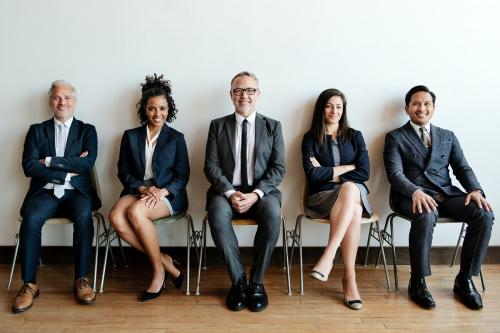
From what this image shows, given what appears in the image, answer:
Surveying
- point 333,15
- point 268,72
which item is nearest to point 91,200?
point 268,72

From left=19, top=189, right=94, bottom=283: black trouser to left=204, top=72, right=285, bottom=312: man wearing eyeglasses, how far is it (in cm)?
88

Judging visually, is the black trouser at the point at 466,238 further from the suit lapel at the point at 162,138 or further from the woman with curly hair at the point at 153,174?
the suit lapel at the point at 162,138

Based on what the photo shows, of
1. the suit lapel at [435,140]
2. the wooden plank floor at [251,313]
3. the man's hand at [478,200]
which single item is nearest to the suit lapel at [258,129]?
the wooden plank floor at [251,313]

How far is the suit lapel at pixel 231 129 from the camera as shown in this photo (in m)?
2.80

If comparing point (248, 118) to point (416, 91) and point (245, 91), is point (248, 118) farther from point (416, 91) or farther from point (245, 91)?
point (416, 91)

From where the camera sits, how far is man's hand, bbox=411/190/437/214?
2.56m

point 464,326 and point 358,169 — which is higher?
point 358,169

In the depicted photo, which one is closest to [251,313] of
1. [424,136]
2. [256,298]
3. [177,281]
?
[256,298]

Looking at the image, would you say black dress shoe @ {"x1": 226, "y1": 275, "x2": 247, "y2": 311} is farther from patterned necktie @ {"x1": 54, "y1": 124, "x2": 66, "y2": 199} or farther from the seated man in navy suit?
patterned necktie @ {"x1": 54, "y1": 124, "x2": 66, "y2": 199}

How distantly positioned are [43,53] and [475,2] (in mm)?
3408

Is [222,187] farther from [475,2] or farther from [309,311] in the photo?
[475,2]

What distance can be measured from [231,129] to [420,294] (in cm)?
172

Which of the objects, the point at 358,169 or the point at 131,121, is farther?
the point at 131,121

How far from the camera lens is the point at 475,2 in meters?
2.94
